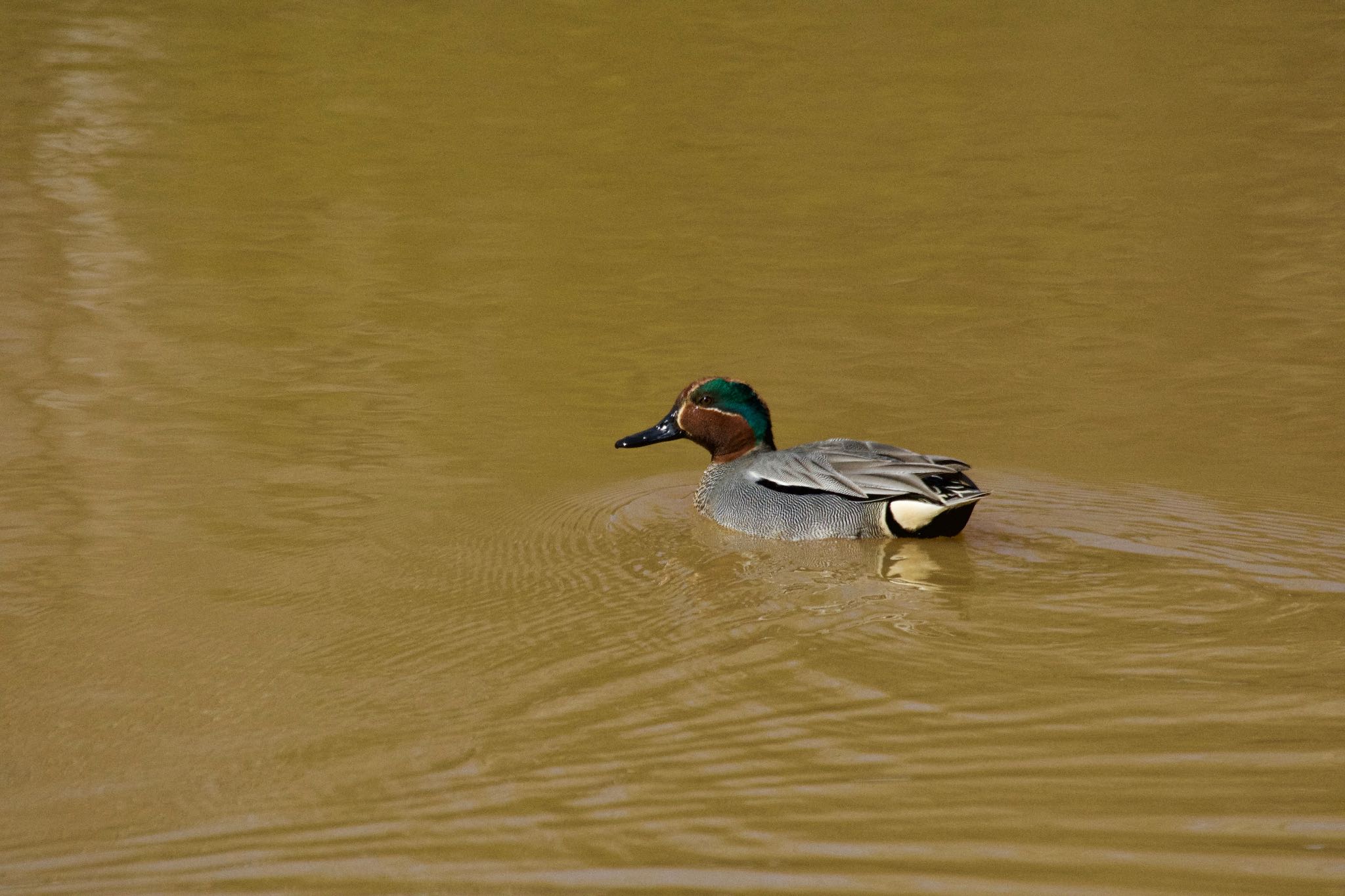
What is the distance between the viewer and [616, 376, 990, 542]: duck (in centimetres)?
621

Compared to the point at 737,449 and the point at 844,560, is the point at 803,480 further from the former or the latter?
the point at 737,449

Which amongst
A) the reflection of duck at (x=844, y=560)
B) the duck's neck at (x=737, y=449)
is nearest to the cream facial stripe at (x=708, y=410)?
the duck's neck at (x=737, y=449)

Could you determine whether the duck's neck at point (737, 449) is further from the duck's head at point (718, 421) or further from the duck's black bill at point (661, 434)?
the duck's black bill at point (661, 434)

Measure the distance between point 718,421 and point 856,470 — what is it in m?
1.02

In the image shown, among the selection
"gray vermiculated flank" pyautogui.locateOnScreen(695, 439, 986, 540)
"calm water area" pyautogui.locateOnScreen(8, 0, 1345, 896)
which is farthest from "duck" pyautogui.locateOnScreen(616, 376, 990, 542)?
"calm water area" pyautogui.locateOnScreen(8, 0, 1345, 896)

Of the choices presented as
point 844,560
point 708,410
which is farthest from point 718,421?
point 844,560

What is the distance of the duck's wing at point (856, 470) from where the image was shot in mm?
6215

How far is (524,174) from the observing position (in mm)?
12727

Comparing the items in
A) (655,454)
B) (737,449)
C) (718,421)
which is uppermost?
(718,421)

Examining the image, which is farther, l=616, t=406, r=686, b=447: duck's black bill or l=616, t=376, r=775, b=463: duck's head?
l=616, t=406, r=686, b=447: duck's black bill

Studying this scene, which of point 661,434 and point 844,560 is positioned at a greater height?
point 661,434

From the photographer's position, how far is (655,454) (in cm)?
800

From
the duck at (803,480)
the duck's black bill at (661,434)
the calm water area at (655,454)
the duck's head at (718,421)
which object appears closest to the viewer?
the calm water area at (655,454)

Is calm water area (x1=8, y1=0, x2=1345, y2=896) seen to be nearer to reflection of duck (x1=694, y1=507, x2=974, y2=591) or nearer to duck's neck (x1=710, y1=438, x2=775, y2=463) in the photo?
reflection of duck (x1=694, y1=507, x2=974, y2=591)
